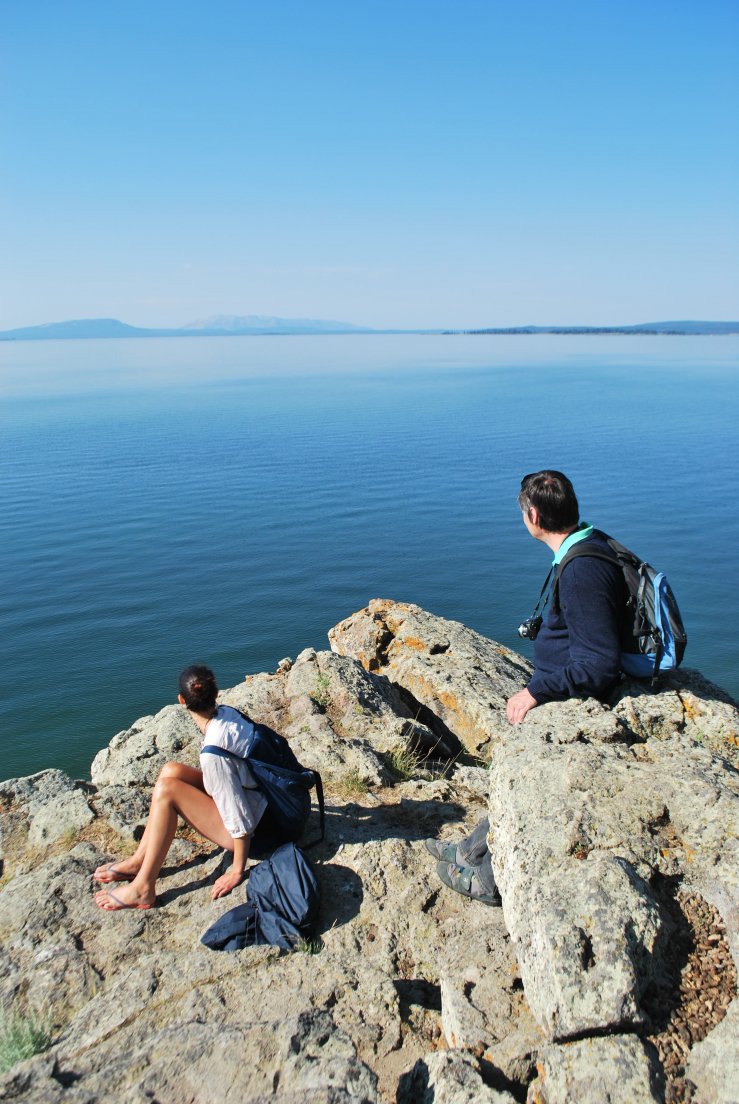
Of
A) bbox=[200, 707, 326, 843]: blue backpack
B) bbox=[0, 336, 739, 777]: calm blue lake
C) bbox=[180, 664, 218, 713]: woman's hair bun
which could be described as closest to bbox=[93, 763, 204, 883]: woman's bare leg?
bbox=[200, 707, 326, 843]: blue backpack

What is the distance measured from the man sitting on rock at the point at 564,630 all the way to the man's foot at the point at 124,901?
2.24 m

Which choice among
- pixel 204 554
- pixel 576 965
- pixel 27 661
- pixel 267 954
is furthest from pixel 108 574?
pixel 576 965

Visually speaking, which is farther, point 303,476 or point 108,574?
point 303,476

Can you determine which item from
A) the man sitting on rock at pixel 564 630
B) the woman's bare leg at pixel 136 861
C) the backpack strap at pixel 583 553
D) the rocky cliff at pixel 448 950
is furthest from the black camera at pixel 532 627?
the woman's bare leg at pixel 136 861

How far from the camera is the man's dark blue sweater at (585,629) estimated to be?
4770 mm

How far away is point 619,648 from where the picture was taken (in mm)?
4926

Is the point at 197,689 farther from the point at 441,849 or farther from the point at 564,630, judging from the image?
the point at 564,630

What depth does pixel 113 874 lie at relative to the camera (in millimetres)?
6000

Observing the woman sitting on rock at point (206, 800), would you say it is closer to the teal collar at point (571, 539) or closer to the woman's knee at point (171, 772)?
the woman's knee at point (171, 772)

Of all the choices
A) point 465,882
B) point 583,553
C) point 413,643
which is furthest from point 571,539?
point 413,643

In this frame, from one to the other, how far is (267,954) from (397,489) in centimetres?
3183

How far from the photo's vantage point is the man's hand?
5.53 metres

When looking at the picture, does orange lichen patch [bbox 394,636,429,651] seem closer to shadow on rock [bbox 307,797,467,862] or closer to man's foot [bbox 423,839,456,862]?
shadow on rock [bbox 307,797,467,862]

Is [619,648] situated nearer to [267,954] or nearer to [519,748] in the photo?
[519,748]
